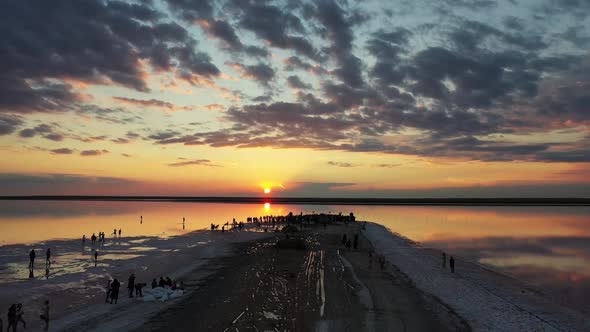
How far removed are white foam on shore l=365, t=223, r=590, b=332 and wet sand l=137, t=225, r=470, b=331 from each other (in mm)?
1375

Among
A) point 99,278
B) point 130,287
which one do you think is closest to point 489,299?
point 130,287

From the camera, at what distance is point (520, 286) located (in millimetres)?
34438

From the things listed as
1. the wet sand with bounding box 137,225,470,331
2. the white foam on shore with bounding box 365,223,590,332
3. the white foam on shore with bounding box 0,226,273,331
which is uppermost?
the white foam on shore with bounding box 0,226,273,331

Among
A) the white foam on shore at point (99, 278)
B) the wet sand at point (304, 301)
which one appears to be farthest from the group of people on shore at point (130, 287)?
the wet sand at point (304, 301)

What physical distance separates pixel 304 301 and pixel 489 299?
12.7m

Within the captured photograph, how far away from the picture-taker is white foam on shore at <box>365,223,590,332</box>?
23906 mm

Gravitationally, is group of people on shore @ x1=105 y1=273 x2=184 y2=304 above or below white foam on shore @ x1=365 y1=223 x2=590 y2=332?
above

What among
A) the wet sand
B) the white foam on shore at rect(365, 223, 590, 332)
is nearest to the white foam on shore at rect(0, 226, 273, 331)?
the wet sand

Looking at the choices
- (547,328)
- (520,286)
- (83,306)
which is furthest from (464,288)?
(83,306)

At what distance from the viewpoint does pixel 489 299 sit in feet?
95.6

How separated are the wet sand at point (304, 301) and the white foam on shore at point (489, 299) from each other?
1375 mm

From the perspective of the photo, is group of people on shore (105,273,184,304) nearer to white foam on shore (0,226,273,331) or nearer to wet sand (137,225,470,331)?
white foam on shore (0,226,273,331)

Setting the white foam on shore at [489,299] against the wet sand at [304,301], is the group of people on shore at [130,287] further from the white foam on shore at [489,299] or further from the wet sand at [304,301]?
the white foam on shore at [489,299]

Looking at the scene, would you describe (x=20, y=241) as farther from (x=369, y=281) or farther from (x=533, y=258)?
(x=533, y=258)
